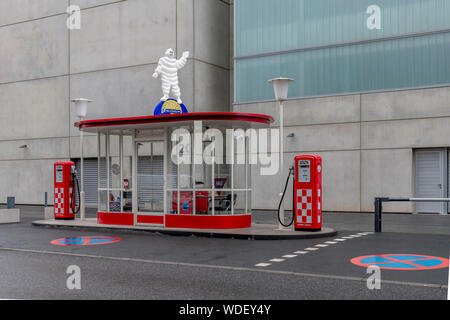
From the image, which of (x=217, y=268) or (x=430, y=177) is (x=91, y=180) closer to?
(x=430, y=177)

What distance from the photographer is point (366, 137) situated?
64.4ft

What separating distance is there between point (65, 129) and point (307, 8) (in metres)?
12.9

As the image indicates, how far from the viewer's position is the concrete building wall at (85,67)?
901 inches

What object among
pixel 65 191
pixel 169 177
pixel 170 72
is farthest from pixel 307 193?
pixel 170 72

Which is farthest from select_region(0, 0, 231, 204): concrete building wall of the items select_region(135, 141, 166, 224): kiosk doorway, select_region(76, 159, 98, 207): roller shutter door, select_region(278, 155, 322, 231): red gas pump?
select_region(278, 155, 322, 231): red gas pump

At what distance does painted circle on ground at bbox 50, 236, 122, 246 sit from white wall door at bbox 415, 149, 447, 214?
11673mm

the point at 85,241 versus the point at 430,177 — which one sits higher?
the point at 430,177

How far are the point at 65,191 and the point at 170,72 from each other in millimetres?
7443

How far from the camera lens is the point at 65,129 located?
25703 millimetres

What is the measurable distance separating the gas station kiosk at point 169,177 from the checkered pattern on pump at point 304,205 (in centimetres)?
158

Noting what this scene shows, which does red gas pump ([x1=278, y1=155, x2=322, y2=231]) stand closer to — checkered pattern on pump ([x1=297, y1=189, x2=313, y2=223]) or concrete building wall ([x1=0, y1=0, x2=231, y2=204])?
checkered pattern on pump ([x1=297, y1=189, x2=313, y2=223])

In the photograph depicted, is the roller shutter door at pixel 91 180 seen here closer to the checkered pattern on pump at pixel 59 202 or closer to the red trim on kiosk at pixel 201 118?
the checkered pattern on pump at pixel 59 202

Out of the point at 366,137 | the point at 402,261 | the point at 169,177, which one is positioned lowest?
the point at 402,261

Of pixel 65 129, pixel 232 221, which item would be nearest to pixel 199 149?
pixel 232 221
